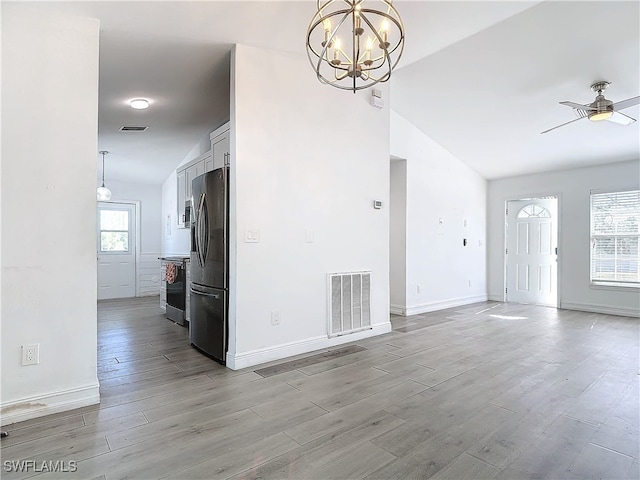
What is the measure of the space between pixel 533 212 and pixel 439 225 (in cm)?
207

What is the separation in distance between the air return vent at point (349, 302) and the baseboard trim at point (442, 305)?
160 centimetres

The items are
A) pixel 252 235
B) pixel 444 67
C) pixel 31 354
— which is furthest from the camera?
pixel 444 67

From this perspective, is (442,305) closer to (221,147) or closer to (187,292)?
(187,292)

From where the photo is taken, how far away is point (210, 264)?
351 cm

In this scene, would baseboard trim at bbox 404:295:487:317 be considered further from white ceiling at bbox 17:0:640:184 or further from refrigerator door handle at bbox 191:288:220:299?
refrigerator door handle at bbox 191:288:220:299

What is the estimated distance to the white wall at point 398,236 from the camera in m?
5.60

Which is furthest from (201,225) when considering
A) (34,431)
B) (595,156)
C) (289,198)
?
(595,156)

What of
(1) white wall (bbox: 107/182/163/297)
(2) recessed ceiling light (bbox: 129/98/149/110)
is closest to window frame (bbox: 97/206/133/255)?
(1) white wall (bbox: 107/182/163/297)

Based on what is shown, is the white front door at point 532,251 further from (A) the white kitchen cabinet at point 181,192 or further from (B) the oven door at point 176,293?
(A) the white kitchen cabinet at point 181,192

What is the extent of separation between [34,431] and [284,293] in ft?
6.59

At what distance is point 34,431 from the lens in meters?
2.10

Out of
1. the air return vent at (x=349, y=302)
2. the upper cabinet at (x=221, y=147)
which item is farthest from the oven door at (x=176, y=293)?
the air return vent at (x=349, y=302)

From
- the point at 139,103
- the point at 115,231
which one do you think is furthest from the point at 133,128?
the point at 115,231

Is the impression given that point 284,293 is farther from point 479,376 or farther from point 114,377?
point 479,376
